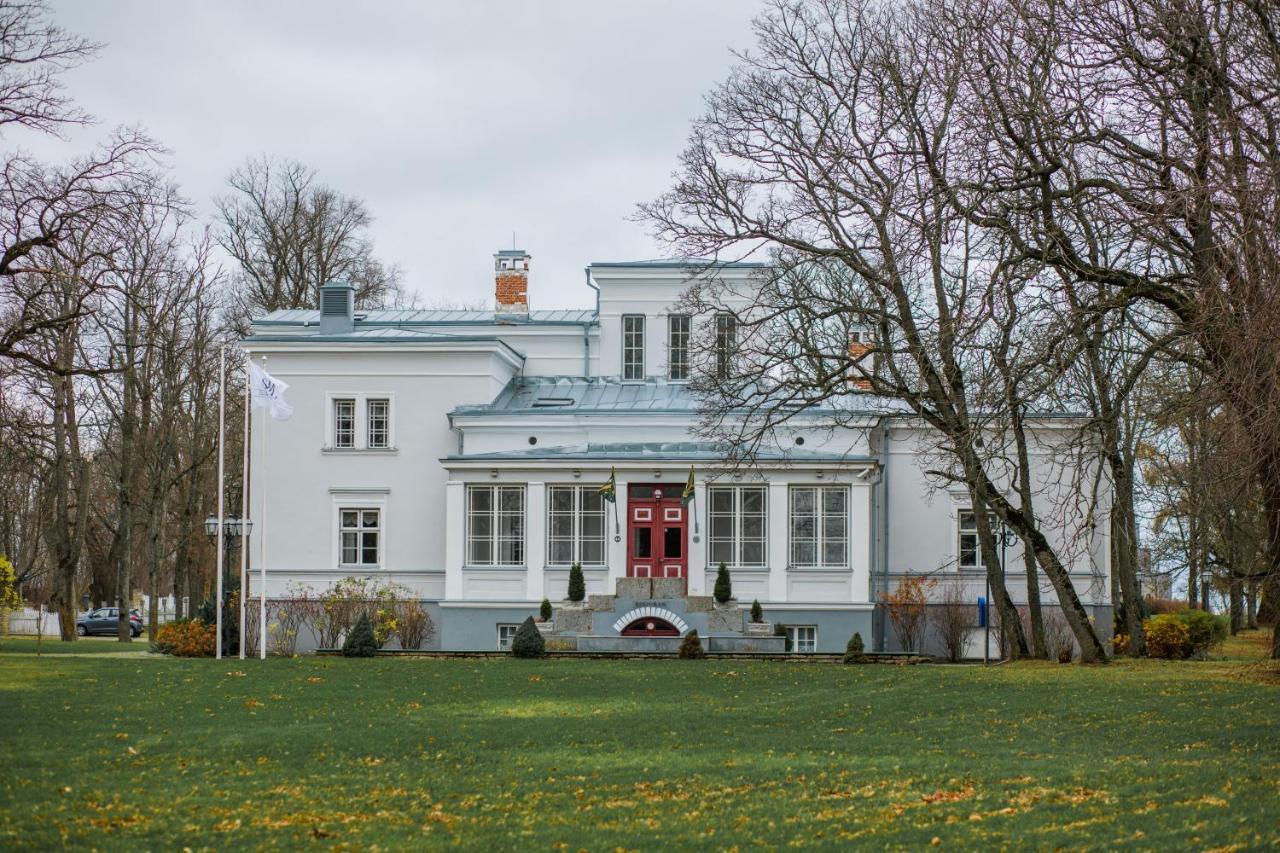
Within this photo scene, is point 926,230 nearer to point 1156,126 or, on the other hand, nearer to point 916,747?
point 1156,126

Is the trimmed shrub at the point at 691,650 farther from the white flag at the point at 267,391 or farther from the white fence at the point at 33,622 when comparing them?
the white fence at the point at 33,622

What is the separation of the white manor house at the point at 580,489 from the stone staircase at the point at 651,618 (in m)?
0.05

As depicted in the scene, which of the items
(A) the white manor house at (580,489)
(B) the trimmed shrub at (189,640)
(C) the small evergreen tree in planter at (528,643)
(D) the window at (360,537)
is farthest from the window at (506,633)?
(B) the trimmed shrub at (189,640)

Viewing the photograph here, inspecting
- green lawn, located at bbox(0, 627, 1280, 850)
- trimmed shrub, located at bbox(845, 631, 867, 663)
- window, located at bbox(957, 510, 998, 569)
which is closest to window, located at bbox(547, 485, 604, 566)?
trimmed shrub, located at bbox(845, 631, 867, 663)

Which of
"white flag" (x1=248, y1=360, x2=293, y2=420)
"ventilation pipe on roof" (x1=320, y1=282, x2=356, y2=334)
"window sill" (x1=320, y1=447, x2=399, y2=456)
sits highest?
"ventilation pipe on roof" (x1=320, y1=282, x2=356, y2=334)

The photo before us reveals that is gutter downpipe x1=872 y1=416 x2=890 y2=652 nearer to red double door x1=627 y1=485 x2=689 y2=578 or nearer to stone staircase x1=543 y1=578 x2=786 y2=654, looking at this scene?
stone staircase x1=543 y1=578 x2=786 y2=654

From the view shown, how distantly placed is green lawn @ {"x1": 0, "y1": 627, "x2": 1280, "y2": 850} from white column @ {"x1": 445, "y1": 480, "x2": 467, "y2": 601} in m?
13.2

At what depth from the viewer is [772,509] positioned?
1485 inches

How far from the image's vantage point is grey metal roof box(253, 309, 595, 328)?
141ft

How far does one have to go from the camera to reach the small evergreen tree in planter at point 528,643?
3134cm

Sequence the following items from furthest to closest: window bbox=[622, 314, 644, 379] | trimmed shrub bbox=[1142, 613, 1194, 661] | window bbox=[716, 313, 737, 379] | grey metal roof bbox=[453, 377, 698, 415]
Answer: window bbox=[622, 314, 644, 379]
grey metal roof bbox=[453, 377, 698, 415]
trimmed shrub bbox=[1142, 613, 1194, 661]
window bbox=[716, 313, 737, 379]

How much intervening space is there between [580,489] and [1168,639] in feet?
46.0

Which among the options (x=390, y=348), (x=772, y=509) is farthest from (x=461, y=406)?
(x=772, y=509)

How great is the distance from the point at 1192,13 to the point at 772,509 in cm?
2033
